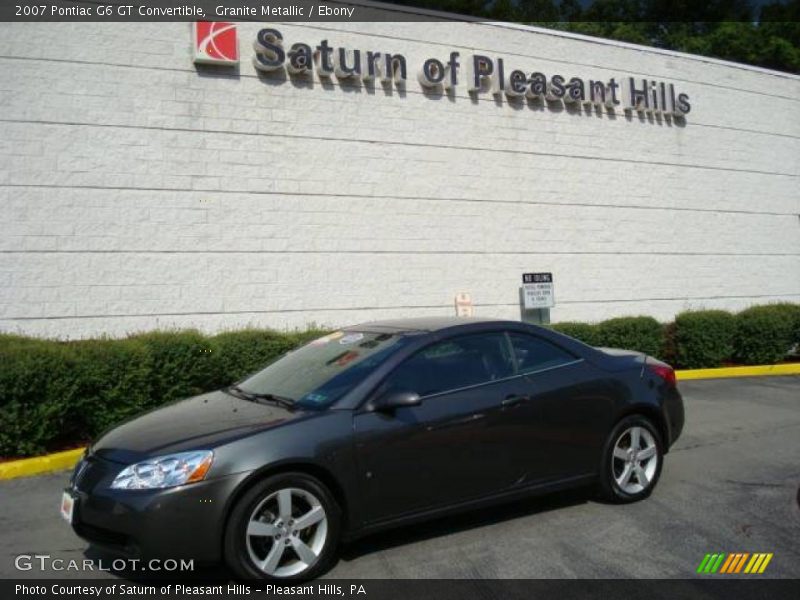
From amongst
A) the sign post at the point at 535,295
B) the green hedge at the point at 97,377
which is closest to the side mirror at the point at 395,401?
the green hedge at the point at 97,377

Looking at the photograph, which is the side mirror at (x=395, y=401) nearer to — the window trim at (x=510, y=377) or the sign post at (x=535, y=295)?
the window trim at (x=510, y=377)

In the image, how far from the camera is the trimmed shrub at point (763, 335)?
13.4 m

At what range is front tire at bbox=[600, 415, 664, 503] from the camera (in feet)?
18.8

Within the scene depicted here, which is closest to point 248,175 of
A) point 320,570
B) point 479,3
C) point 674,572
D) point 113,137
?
point 113,137

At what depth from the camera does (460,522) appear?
17.9ft

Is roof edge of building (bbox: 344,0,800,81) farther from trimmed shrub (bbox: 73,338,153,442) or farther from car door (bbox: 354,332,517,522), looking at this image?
car door (bbox: 354,332,517,522)

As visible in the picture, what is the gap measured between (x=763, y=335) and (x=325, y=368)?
10644 millimetres

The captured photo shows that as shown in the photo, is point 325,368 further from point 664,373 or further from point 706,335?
point 706,335

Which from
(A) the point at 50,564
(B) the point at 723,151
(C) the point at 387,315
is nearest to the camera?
(A) the point at 50,564

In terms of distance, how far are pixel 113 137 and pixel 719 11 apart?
26.0 metres

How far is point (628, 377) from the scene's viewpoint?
5.96 metres

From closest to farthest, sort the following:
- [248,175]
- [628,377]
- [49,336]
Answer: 1. [628,377]
2. [49,336]
3. [248,175]

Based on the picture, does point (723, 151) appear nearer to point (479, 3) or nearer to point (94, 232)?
point (479, 3)

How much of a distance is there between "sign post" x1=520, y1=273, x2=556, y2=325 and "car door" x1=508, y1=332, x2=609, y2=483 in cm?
670
